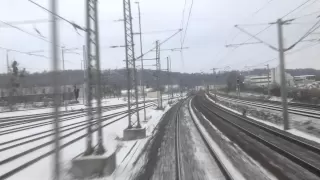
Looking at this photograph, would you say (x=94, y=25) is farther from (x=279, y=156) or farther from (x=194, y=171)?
(x=279, y=156)

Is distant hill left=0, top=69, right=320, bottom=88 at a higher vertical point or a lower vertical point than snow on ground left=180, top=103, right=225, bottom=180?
higher

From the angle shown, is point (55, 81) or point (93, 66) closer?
point (55, 81)

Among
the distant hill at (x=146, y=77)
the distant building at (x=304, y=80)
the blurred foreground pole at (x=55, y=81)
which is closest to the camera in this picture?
the blurred foreground pole at (x=55, y=81)

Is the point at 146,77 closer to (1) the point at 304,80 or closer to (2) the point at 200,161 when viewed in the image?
(1) the point at 304,80

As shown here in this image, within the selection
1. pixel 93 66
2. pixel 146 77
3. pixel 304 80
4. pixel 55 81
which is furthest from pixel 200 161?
pixel 304 80

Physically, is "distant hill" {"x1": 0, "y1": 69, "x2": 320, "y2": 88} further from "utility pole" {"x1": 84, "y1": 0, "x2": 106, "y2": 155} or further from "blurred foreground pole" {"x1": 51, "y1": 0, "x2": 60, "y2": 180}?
"blurred foreground pole" {"x1": 51, "y1": 0, "x2": 60, "y2": 180}

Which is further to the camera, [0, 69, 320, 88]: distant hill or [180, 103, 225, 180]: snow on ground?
[0, 69, 320, 88]: distant hill

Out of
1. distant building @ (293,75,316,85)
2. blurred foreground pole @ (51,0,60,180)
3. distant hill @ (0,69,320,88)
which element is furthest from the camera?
distant building @ (293,75,316,85)

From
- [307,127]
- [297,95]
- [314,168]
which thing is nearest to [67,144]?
[314,168]

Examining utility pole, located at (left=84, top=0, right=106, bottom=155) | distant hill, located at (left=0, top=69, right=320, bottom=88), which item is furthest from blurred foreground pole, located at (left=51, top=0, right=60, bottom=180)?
distant hill, located at (left=0, top=69, right=320, bottom=88)

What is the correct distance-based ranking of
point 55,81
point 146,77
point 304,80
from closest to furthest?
1. point 55,81
2. point 146,77
3. point 304,80

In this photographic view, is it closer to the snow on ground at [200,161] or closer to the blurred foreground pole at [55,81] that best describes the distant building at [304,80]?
the snow on ground at [200,161]

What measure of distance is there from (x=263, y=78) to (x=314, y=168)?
139m

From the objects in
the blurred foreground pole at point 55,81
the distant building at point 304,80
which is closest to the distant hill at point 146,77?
the distant building at point 304,80
